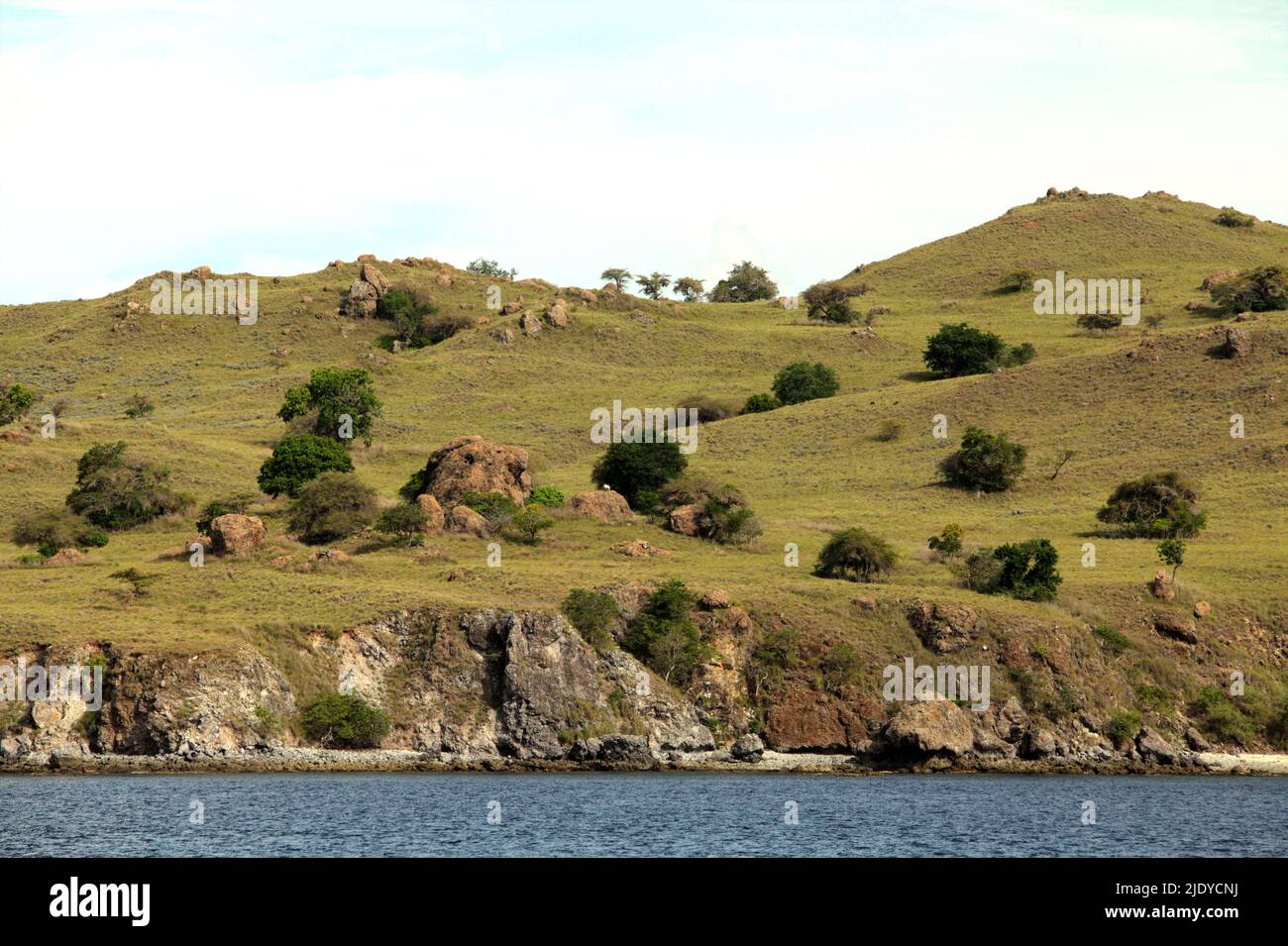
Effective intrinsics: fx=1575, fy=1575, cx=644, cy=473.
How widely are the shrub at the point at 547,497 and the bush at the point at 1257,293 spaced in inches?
3158

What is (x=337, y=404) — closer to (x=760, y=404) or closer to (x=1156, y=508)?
(x=760, y=404)

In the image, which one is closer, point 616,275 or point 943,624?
point 943,624

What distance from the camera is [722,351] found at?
504 feet

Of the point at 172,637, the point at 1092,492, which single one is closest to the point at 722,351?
the point at 1092,492

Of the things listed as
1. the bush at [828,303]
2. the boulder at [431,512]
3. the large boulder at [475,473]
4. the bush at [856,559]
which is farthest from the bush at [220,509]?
the bush at [828,303]

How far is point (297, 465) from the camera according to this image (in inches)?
3775

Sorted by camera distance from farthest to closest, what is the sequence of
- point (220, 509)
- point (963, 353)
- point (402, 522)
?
point (963, 353), point (220, 509), point (402, 522)

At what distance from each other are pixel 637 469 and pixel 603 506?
7.42 metres

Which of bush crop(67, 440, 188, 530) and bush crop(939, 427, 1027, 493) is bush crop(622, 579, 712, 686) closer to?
bush crop(67, 440, 188, 530)

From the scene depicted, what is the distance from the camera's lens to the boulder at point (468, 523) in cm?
8275

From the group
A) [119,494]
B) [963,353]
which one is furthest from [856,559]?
[963,353]

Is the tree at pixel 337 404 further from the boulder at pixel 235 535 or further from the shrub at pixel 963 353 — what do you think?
Answer: the shrub at pixel 963 353

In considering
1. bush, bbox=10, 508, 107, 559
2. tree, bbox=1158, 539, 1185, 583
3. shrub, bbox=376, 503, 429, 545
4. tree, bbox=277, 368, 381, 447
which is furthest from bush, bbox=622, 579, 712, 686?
tree, bbox=277, 368, 381, 447

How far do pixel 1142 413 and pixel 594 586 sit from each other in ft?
199
